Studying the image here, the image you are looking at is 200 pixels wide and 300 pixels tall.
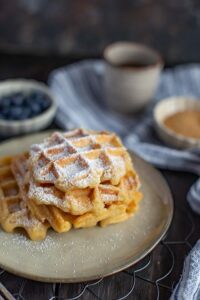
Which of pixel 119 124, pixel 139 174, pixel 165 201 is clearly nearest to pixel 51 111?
pixel 119 124

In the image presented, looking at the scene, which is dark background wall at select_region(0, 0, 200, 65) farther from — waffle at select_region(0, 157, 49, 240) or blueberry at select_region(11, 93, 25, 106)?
waffle at select_region(0, 157, 49, 240)

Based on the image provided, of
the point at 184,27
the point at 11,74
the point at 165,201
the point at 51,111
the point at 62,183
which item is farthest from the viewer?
the point at 184,27

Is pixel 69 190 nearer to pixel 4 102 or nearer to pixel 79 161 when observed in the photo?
pixel 79 161

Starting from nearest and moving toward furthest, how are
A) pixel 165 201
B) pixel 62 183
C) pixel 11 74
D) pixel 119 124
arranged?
1. pixel 62 183
2. pixel 165 201
3. pixel 119 124
4. pixel 11 74

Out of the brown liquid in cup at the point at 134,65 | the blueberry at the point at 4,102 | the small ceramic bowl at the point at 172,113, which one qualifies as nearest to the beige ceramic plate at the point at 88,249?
the small ceramic bowl at the point at 172,113

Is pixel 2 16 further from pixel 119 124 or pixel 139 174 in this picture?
pixel 139 174

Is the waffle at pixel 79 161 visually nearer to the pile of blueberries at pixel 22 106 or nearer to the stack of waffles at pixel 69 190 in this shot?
the stack of waffles at pixel 69 190

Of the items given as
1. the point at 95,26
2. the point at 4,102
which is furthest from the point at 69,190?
the point at 95,26

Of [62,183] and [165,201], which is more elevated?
[62,183]

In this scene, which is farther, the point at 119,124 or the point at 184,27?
the point at 184,27

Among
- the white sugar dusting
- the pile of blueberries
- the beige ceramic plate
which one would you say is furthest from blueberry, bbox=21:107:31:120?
the beige ceramic plate
